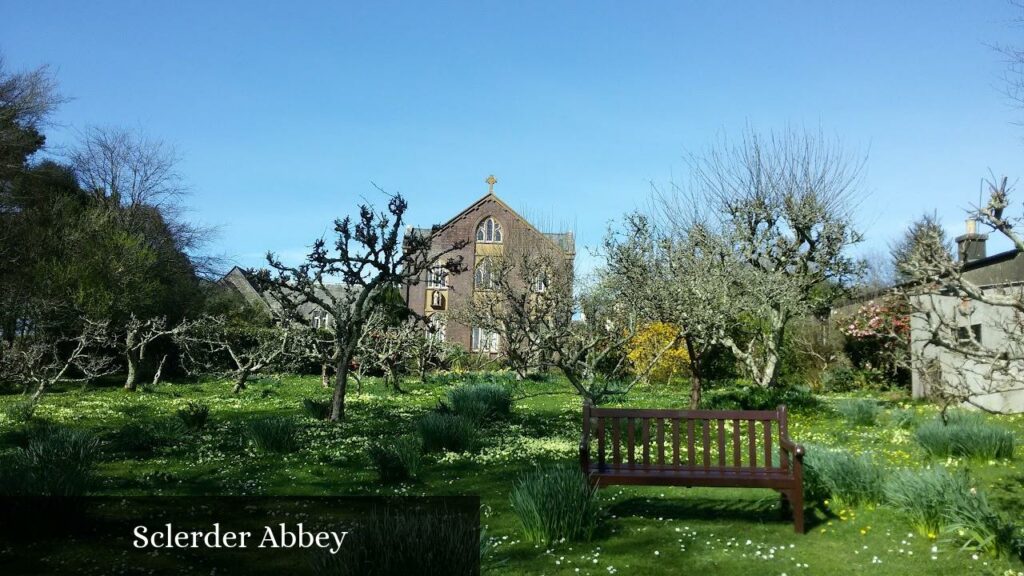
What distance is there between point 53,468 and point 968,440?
10010 mm

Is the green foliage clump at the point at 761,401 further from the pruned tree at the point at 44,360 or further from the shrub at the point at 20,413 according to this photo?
the pruned tree at the point at 44,360

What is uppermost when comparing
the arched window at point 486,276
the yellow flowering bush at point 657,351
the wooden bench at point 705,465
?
the arched window at point 486,276

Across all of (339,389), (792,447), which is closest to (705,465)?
(792,447)

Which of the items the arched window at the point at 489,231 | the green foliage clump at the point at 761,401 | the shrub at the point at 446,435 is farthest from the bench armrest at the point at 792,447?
the arched window at the point at 489,231

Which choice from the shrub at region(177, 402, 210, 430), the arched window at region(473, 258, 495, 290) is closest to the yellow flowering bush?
the arched window at region(473, 258, 495, 290)

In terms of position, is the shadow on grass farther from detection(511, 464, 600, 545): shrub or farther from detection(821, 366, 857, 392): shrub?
detection(821, 366, 857, 392): shrub

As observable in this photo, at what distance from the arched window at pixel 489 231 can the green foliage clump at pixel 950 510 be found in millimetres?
42072

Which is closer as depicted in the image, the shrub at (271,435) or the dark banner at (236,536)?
the dark banner at (236,536)

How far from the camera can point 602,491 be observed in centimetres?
777

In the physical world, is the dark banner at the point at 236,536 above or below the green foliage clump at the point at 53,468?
below

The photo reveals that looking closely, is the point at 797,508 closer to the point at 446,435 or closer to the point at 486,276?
the point at 446,435

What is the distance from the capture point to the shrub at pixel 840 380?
22.6m

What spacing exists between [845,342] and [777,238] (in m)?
6.41

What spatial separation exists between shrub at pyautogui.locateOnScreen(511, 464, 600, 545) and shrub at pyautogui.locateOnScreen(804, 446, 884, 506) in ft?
8.09
